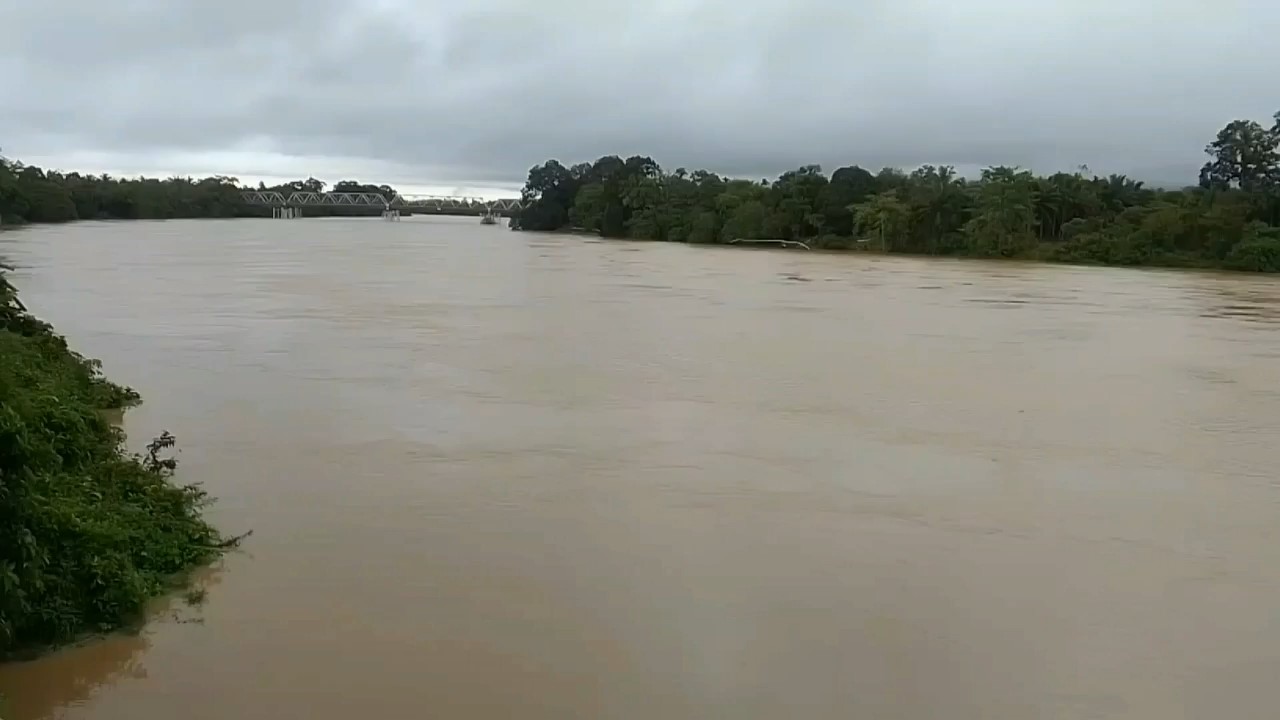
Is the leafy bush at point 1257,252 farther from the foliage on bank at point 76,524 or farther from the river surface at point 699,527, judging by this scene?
the foliage on bank at point 76,524

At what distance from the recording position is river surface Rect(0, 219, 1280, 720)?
4309 mm

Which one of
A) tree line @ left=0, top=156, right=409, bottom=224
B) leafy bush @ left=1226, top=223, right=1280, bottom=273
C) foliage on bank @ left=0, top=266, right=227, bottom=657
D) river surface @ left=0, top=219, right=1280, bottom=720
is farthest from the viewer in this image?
tree line @ left=0, top=156, right=409, bottom=224

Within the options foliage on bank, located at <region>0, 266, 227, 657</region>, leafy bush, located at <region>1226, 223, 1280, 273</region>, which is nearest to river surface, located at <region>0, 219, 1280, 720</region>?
foliage on bank, located at <region>0, 266, 227, 657</region>

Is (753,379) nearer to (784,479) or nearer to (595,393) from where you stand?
(595,393)

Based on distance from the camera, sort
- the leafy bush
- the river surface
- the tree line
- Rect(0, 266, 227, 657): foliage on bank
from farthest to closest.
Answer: the tree line, the leafy bush, the river surface, Rect(0, 266, 227, 657): foliage on bank

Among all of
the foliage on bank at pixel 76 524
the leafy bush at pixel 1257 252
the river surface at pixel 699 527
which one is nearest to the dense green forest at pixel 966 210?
the leafy bush at pixel 1257 252

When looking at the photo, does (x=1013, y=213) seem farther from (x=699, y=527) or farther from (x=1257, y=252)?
(x=699, y=527)

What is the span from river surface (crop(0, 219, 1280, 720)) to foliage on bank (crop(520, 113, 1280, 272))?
924 inches

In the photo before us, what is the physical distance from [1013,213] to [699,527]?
3565cm

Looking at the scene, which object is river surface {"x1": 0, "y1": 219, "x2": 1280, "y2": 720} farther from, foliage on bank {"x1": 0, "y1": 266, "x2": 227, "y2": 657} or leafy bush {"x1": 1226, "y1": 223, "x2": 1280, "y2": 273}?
leafy bush {"x1": 1226, "y1": 223, "x2": 1280, "y2": 273}

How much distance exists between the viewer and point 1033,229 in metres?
40.6

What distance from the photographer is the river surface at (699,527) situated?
4309mm

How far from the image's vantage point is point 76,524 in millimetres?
4551

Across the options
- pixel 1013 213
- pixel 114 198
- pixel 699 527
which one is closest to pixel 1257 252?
pixel 1013 213
